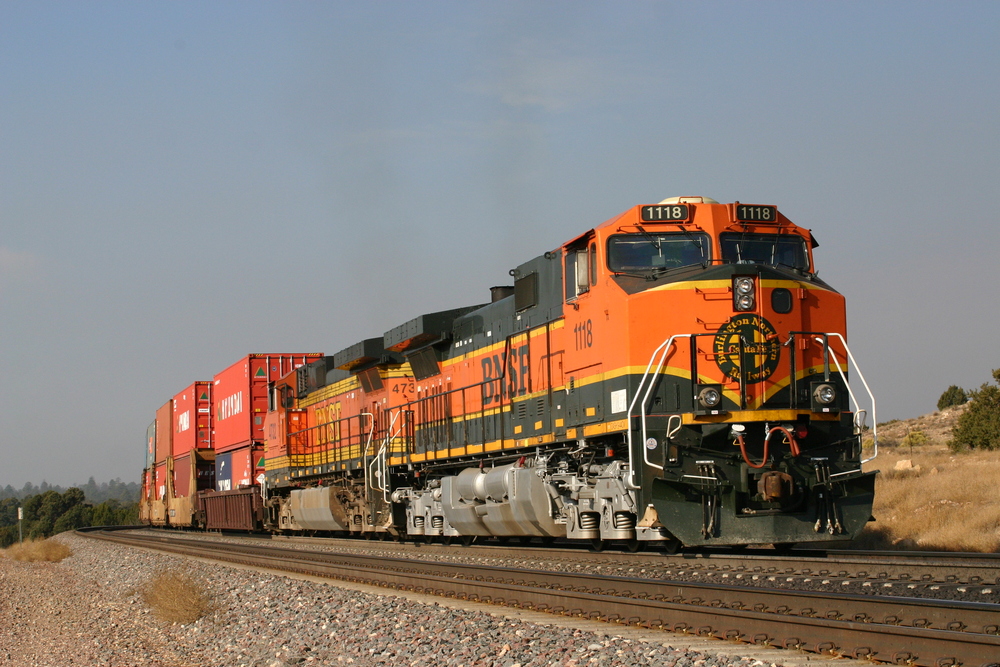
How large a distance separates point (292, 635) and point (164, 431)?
3099 cm

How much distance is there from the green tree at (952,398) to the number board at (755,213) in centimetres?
4576

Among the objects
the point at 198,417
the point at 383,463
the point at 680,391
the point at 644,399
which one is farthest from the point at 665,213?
the point at 198,417

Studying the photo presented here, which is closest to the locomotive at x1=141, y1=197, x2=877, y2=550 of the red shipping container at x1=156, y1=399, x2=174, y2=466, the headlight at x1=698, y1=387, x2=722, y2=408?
the headlight at x1=698, y1=387, x2=722, y2=408

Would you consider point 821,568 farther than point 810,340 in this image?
No

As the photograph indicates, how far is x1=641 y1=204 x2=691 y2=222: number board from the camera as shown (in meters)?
11.1

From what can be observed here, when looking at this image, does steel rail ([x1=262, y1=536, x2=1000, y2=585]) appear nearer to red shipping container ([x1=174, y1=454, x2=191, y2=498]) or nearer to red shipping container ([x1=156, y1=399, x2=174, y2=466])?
red shipping container ([x1=174, y1=454, x2=191, y2=498])

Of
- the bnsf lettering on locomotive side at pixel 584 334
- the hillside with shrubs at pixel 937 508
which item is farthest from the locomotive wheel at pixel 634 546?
the hillside with shrubs at pixel 937 508

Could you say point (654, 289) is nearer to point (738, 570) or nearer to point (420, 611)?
point (738, 570)

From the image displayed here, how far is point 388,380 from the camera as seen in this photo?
19.2 meters

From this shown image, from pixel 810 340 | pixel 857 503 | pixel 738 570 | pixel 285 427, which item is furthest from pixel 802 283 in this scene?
pixel 285 427

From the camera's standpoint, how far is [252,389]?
2752 centimetres

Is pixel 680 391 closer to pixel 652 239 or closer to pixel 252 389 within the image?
pixel 652 239

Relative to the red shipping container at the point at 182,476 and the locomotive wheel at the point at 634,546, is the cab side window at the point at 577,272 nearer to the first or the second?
the locomotive wheel at the point at 634,546

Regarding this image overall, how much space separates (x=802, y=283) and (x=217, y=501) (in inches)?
908
